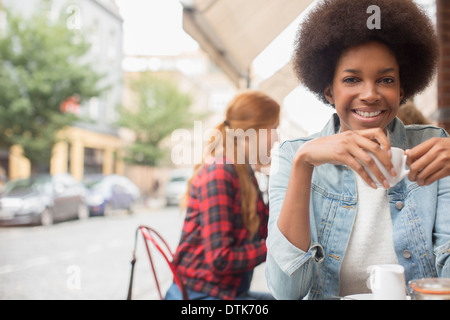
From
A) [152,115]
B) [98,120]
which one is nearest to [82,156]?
[98,120]

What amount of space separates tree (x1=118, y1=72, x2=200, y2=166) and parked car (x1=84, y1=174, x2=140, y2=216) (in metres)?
7.90

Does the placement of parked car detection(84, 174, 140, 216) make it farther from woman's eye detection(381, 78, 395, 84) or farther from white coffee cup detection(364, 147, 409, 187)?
white coffee cup detection(364, 147, 409, 187)

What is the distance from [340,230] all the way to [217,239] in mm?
624

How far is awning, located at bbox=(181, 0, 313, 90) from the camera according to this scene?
1416mm

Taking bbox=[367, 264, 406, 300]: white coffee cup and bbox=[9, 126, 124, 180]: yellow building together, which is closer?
bbox=[367, 264, 406, 300]: white coffee cup

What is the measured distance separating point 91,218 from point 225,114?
11.1 meters

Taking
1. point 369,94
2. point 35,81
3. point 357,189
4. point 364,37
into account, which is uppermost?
point 35,81

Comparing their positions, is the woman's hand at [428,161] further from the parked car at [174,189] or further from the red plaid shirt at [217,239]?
the parked car at [174,189]

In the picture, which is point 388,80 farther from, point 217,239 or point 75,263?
point 75,263

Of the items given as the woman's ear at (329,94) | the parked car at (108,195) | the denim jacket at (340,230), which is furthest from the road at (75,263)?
the parked car at (108,195)

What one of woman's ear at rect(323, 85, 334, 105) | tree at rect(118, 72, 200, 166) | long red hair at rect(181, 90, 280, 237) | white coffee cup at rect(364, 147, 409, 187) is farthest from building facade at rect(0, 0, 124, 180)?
white coffee cup at rect(364, 147, 409, 187)

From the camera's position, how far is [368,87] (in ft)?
2.87

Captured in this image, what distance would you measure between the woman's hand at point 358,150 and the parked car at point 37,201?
375 inches
